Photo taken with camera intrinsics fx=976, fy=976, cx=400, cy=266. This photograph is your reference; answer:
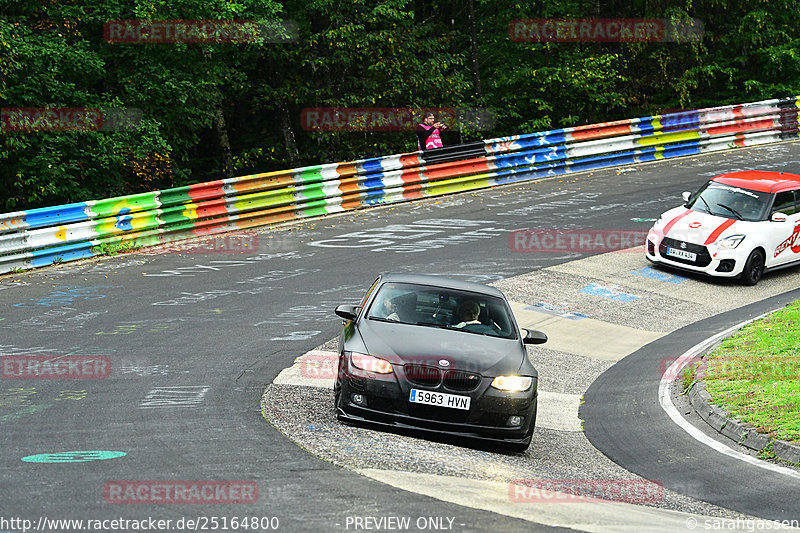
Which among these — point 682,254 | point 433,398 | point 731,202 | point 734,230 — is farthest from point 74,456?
point 731,202

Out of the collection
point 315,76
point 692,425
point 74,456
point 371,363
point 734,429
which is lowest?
point 692,425

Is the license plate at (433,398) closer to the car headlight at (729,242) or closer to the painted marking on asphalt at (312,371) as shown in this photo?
the painted marking on asphalt at (312,371)

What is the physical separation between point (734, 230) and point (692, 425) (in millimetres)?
7725

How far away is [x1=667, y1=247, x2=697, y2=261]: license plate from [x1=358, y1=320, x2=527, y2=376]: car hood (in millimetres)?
8791

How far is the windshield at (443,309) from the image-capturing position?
10008 mm

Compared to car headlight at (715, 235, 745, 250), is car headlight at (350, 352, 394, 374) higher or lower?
higher

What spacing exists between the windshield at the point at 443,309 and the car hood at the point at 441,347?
0.19 m

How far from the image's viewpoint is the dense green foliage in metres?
20.0

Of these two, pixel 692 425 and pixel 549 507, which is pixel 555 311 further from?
pixel 549 507

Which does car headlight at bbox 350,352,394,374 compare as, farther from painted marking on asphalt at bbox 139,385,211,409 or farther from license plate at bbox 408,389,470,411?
painted marking on asphalt at bbox 139,385,211,409

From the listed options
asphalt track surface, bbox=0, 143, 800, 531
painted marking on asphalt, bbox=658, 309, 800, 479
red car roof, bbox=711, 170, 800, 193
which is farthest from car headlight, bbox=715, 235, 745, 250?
asphalt track surface, bbox=0, 143, 800, 531

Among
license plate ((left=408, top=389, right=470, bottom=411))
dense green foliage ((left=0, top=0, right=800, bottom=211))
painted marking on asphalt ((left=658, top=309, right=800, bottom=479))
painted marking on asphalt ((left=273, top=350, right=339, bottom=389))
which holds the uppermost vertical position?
dense green foliage ((left=0, top=0, right=800, bottom=211))

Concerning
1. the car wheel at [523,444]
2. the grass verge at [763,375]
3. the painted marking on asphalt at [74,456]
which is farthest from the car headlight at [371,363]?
the grass verge at [763,375]

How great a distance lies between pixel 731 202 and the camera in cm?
1825
